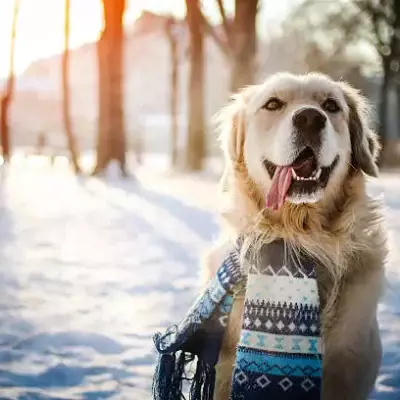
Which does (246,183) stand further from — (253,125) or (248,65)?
(248,65)

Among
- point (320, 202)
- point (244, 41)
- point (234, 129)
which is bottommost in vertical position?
point (320, 202)

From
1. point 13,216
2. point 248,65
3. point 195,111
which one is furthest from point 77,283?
point 195,111

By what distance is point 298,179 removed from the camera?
62.9 inches

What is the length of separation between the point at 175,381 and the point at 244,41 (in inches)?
140

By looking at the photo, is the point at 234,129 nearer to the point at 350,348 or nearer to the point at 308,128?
the point at 308,128

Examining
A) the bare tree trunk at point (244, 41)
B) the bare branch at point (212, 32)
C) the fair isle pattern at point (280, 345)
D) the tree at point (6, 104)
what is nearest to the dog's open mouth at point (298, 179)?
the fair isle pattern at point (280, 345)

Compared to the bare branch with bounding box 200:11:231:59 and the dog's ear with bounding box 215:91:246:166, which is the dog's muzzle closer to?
the dog's ear with bounding box 215:91:246:166

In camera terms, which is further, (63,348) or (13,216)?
(13,216)

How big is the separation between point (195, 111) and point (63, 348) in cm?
689

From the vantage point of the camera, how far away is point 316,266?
1553 millimetres

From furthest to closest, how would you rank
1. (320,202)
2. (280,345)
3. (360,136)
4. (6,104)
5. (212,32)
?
1. (6,104)
2. (212,32)
3. (360,136)
4. (320,202)
5. (280,345)

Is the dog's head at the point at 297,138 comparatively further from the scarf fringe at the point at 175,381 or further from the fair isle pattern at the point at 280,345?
the scarf fringe at the point at 175,381

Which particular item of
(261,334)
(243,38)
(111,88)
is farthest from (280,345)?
(111,88)

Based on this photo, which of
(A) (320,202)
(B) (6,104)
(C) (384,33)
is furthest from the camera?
(B) (6,104)
